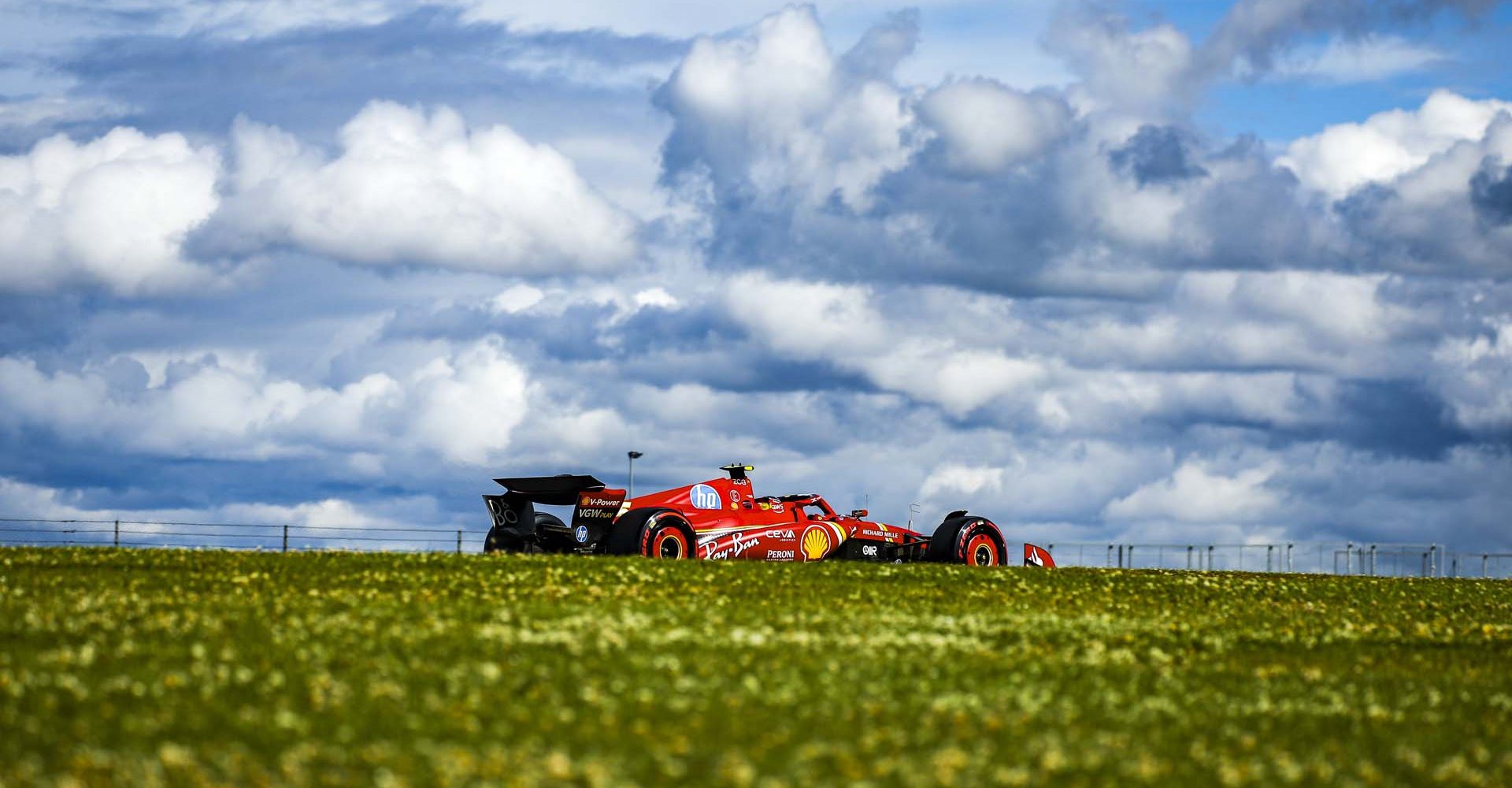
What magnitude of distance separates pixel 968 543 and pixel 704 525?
314 inches

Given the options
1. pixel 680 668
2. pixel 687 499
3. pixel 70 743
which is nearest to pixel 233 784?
pixel 70 743

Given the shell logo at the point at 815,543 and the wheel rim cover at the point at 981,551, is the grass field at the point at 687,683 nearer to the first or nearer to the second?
the wheel rim cover at the point at 981,551

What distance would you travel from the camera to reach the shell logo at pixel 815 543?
47.1 m

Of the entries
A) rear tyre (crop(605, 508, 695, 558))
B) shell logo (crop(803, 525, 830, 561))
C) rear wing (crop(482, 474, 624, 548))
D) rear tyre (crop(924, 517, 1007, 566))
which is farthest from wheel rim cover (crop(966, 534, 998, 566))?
rear wing (crop(482, 474, 624, 548))

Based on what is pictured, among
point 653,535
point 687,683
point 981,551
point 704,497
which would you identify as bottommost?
point 687,683

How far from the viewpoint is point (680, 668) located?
65.3 ft

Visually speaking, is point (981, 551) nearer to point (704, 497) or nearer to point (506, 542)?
point (704, 497)

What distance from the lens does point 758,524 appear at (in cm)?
4612

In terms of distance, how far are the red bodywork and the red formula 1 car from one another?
0.03m

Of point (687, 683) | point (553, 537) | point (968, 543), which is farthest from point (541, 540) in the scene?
point (687, 683)

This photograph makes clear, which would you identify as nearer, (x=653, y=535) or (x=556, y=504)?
(x=653, y=535)

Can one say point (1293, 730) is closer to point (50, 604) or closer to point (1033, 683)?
point (1033, 683)

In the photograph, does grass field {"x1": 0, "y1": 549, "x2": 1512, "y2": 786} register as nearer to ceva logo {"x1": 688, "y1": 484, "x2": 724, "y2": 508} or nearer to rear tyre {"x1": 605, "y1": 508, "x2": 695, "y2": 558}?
rear tyre {"x1": 605, "y1": 508, "x2": 695, "y2": 558}

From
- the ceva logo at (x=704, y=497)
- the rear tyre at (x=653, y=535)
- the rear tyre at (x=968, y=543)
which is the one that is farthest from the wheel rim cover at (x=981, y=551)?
the rear tyre at (x=653, y=535)
